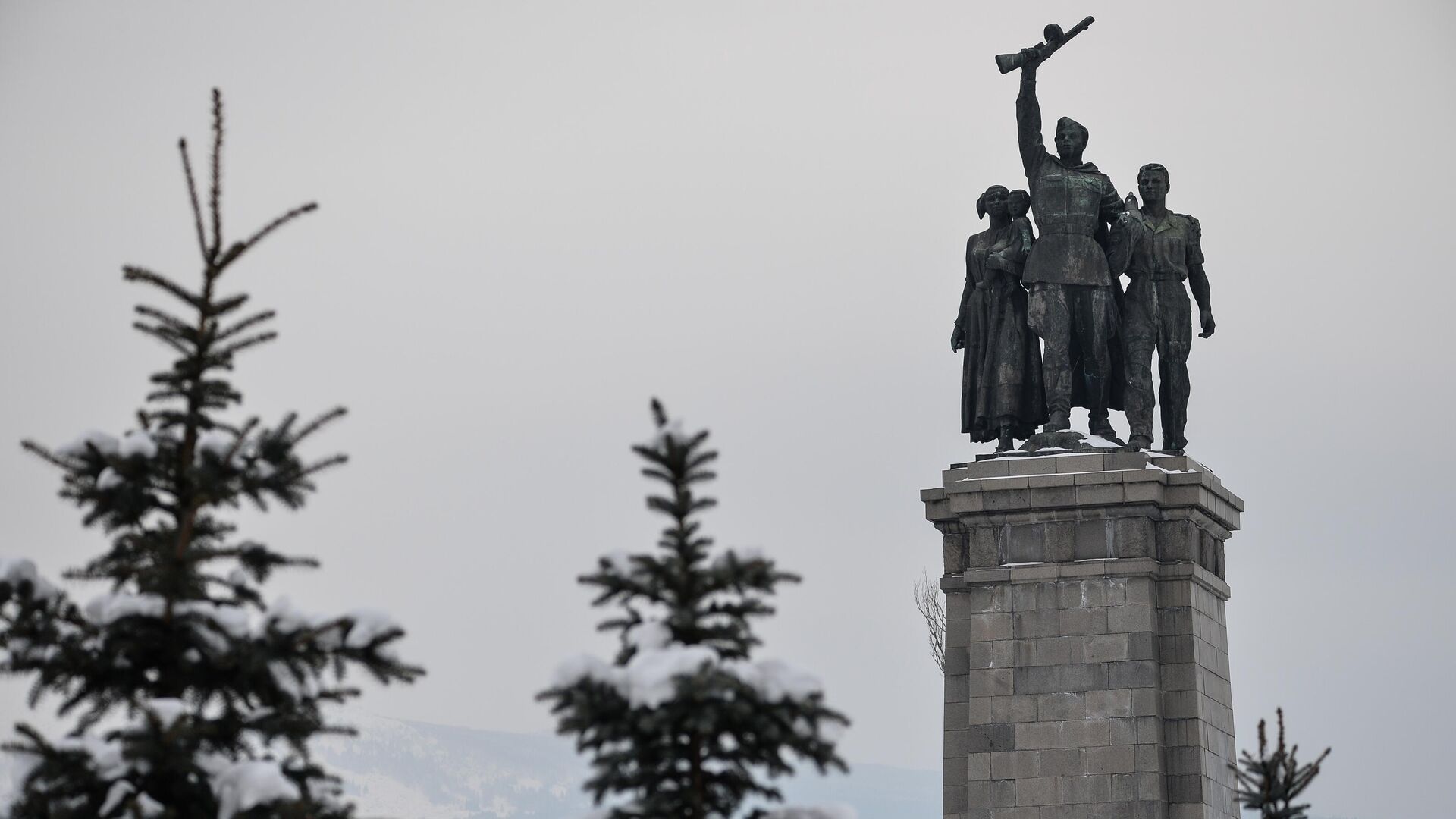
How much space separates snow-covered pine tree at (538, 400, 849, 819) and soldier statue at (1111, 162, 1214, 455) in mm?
15913

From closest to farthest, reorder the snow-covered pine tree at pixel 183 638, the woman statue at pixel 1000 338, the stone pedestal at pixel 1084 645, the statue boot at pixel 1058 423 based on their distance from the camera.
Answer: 1. the snow-covered pine tree at pixel 183 638
2. the stone pedestal at pixel 1084 645
3. the statue boot at pixel 1058 423
4. the woman statue at pixel 1000 338

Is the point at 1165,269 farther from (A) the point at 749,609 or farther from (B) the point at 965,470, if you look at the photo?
(A) the point at 749,609

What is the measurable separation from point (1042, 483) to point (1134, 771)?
11.0 ft

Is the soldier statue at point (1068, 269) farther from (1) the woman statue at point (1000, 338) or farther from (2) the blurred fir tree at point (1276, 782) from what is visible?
(2) the blurred fir tree at point (1276, 782)

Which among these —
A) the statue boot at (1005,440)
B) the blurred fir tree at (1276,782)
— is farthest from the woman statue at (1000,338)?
the blurred fir tree at (1276,782)

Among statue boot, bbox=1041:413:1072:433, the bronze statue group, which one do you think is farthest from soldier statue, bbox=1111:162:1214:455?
statue boot, bbox=1041:413:1072:433

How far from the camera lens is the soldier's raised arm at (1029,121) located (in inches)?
1131

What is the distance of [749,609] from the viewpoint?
1312 centimetres

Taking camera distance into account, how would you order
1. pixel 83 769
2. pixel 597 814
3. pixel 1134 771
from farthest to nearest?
pixel 1134 771
pixel 597 814
pixel 83 769

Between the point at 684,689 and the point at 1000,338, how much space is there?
17.0 meters

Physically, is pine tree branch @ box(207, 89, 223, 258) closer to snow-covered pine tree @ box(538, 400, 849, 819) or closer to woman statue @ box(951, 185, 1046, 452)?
snow-covered pine tree @ box(538, 400, 849, 819)

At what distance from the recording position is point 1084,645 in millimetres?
26578

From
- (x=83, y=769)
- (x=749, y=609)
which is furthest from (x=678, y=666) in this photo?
(x=83, y=769)

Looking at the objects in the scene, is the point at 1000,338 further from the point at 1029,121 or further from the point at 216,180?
the point at 216,180
